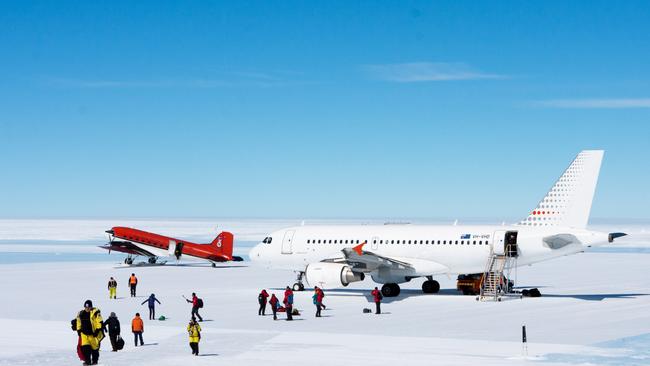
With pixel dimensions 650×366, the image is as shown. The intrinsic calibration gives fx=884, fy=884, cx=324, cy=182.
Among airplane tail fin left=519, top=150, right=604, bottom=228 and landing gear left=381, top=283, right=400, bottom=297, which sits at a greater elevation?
airplane tail fin left=519, top=150, right=604, bottom=228

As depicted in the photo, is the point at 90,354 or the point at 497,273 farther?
the point at 497,273

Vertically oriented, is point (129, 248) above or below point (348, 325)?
above

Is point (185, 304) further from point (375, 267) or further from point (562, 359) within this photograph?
point (562, 359)

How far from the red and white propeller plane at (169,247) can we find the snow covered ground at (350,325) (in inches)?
513

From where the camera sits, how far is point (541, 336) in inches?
1208

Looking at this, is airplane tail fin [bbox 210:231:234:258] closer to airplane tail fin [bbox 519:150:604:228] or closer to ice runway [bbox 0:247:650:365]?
ice runway [bbox 0:247:650:365]

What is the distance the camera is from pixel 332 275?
45.2 metres

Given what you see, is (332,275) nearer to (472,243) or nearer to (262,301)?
(472,243)

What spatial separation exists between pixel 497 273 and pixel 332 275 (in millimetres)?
8316

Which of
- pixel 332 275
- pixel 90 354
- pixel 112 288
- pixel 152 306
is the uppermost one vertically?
pixel 332 275

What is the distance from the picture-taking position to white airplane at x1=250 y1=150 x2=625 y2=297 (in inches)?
1750

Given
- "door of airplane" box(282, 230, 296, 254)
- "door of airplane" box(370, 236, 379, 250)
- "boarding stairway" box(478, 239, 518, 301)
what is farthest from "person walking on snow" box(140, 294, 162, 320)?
"boarding stairway" box(478, 239, 518, 301)

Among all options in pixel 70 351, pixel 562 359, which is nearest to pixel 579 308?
pixel 562 359

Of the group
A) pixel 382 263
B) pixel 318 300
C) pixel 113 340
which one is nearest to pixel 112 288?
pixel 318 300
